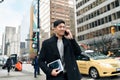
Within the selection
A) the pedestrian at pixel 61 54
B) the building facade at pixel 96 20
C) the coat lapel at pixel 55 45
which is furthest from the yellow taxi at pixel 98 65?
the building facade at pixel 96 20

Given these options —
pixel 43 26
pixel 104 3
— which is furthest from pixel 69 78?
pixel 43 26

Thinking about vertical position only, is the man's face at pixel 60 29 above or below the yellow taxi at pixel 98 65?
above

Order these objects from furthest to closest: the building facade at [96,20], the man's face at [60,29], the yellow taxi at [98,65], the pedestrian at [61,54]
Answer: the building facade at [96,20]
the yellow taxi at [98,65]
the man's face at [60,29]
the pedestrian at [61,54]

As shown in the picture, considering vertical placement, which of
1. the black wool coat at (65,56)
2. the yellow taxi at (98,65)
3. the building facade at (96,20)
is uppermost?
the building facade at (96,20)

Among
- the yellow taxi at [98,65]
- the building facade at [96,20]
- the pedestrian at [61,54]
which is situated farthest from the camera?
the building facade at [96,20]

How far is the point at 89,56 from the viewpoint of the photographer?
1289cm

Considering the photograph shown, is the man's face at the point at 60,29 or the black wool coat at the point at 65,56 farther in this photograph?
the man's face at the point at 60,29

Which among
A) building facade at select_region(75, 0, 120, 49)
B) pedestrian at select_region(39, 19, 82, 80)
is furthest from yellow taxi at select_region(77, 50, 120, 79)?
Answer: building facade at select_region(75, 0, 120, 49)

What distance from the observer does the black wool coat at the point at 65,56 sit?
123 inches

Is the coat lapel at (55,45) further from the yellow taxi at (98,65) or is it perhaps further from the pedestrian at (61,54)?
the yellow taxi at (98,65)

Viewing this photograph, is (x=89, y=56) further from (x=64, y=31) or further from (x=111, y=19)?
(x=111, y=19)

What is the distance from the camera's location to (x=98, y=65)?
1175cm

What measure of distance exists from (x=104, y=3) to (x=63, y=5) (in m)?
72.7

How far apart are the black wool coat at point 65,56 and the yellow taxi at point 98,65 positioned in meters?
8.36
